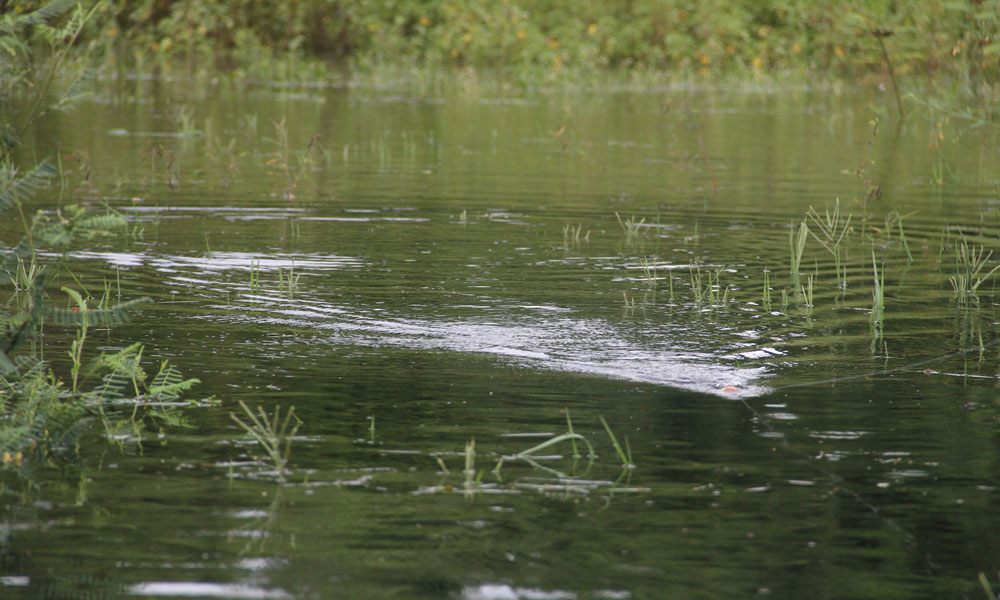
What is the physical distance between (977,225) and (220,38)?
27.4 m

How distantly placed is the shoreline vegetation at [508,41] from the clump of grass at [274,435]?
2651 centimetres

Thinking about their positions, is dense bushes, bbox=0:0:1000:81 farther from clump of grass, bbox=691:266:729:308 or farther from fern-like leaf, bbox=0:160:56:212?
fern-like leaf, bbox=0:160:56:212

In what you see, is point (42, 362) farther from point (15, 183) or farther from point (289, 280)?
point (289, 280)

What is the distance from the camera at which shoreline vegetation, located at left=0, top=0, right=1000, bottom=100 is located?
113 feet

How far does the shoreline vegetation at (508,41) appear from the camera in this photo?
113 feet

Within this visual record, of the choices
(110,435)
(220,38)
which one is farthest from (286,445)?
(220,38)

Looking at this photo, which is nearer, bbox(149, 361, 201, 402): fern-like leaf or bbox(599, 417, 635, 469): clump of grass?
bbox(599, 417, 635, 469): clump of grass

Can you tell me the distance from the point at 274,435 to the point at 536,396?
1.48m

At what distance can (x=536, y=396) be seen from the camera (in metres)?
6.44

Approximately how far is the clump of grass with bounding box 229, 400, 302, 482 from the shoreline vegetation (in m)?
26.5

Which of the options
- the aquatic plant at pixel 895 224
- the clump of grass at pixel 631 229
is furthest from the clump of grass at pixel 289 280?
the aquatic plant at pixel 895 224

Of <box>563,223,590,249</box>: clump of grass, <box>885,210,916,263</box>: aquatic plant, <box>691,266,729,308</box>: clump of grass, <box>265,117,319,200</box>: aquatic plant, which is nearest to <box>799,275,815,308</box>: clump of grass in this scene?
<box>691,266,729,308</box>: clump of grass

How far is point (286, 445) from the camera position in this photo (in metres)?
5.57

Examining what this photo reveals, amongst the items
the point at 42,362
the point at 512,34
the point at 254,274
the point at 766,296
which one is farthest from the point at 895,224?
the point at 512,34
